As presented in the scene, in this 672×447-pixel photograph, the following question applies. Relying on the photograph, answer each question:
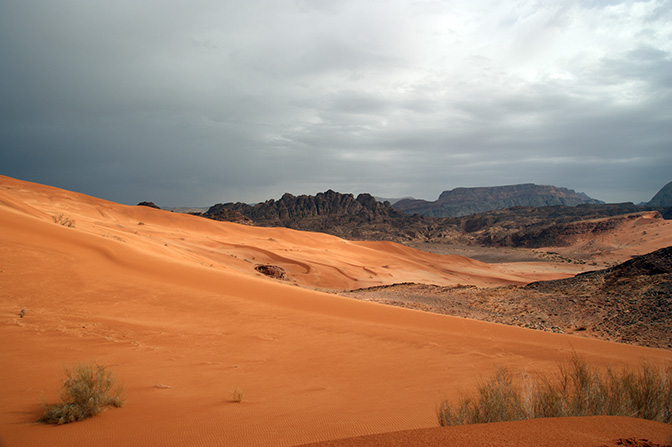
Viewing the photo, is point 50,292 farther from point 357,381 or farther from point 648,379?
point 648,379

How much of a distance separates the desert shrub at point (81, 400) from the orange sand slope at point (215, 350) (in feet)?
0.41

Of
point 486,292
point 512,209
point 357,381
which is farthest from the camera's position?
point 512,209

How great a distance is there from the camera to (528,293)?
61.2 ft

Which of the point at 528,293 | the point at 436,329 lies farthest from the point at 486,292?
the point at 436,329

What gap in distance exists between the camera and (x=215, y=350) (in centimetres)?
728

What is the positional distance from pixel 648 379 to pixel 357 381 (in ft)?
12.0

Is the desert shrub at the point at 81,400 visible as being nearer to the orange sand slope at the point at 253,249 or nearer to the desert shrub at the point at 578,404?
the desert shrub at the point at 578,404

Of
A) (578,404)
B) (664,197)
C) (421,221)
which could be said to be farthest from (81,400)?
(664,197)

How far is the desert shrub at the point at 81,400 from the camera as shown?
402 centimetres

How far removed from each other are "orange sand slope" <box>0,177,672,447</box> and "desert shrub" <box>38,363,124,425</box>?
126mm

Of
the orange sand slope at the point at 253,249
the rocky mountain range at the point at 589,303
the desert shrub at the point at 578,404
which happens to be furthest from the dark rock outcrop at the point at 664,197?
the desert shrub at the point at 578,404

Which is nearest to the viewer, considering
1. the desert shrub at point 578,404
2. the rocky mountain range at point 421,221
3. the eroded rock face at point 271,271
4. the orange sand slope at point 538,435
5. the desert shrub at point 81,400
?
the orange sand slope at point 538,435

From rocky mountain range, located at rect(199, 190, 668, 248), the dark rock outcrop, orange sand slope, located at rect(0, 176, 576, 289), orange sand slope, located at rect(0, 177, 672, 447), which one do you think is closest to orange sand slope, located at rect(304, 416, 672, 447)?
orange sand slope, located at rect(0, 177, 672, 447)

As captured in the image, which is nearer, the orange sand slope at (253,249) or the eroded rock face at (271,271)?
the orange sand slope at (253,249)
